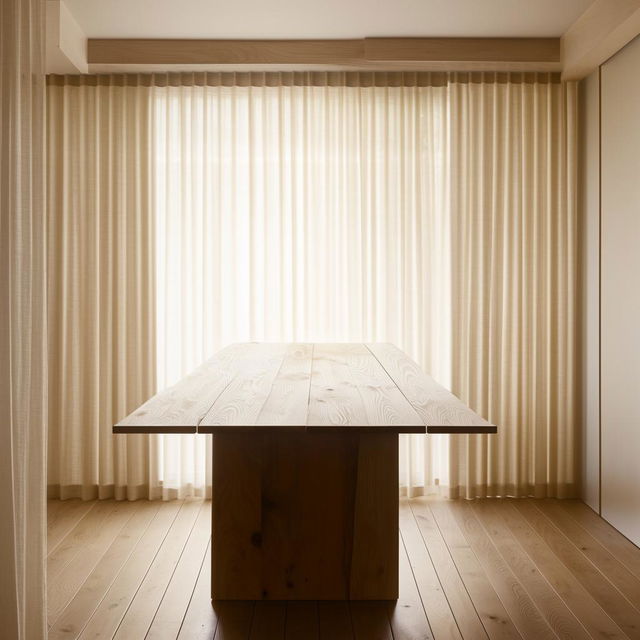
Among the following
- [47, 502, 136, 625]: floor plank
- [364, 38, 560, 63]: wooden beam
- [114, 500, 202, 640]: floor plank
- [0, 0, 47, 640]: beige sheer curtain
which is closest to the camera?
[0, 0, 47, 640]: beige sheer curtain

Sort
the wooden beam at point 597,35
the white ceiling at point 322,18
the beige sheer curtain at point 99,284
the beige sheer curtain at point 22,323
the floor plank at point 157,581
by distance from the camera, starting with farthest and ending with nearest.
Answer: the beige sheer curtain at point 99,284
the white ceiling at point 322,18
the wooden beam at point 597,35
the floor plank at point 157,581
the beige sheer curtain at point 22,323

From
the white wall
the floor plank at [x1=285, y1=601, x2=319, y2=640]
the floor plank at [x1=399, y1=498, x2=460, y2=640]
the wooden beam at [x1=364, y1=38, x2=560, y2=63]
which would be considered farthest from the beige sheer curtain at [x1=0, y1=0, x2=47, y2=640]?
the white wall

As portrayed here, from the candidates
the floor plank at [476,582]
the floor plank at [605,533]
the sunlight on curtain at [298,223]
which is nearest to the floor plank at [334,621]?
the floor plank at [476,582]

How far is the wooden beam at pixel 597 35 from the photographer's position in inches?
109

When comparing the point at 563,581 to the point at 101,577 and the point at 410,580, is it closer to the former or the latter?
the point at 410,580

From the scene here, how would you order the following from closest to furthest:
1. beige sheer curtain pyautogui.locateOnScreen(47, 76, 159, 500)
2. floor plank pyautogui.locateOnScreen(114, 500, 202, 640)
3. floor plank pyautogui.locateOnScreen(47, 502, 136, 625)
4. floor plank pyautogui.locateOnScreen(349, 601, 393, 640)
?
1. floor plank pyautogui.locateOnScreen(349, 601, 393, 640)
2. floor plank pyautogui.locateOnScreen(114, 500, 202, 640)
3. floor plank pyautogui.locateOnScreen(47, 502, 136, 625)
4. beige sheer curtain pyautogui.locateOnScreen(47, 76, 159, 500)

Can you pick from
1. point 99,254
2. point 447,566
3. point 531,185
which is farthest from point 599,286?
point 99,254

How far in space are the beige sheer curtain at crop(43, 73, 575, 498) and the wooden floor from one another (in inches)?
12.8

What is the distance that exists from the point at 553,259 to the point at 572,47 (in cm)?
106

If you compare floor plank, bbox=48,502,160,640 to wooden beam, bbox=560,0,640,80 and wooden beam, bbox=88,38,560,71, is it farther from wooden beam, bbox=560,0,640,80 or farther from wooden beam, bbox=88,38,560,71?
wooden beam, bbox=560,0,640,80

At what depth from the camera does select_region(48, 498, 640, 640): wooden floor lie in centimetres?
218

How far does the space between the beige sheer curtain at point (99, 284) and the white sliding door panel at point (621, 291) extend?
2341mm

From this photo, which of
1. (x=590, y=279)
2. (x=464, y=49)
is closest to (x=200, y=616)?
(x=590, y=279)

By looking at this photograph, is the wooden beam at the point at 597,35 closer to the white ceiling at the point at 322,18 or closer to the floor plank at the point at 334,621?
the white ceiling at the point at 322,18
